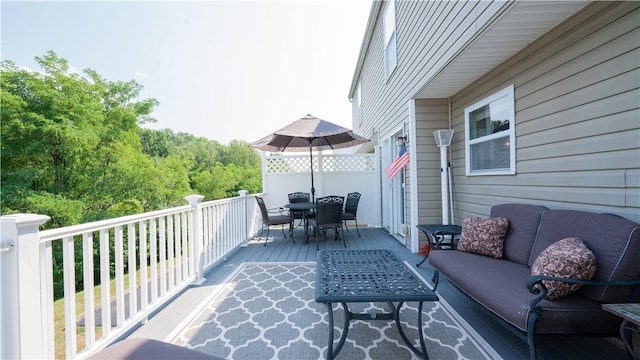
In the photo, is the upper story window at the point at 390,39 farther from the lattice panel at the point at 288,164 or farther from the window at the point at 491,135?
the lattice panel at the point at 288,164

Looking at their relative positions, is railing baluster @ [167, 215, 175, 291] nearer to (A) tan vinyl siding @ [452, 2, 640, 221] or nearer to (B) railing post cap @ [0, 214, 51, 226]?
(B) railing post cap @ [0, 214, 51, 226]

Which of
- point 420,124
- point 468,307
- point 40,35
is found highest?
point 40,35

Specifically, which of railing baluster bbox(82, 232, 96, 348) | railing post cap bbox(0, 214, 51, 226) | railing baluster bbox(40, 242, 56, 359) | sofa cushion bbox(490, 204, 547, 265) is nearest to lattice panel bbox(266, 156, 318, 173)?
sofa cushion bbox(490, 204, 547, 265)

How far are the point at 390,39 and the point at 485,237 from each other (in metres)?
4.65

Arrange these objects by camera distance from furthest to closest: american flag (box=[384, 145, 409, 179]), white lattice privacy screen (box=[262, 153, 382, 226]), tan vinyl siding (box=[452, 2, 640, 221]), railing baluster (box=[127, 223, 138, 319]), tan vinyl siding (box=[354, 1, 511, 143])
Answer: white lattice privacy screen (box=[262, 153, 382, 226]) → american flag (box=[384, 145, 409, 179]) → tan vinyl siding (box=[354, 1, 511, 143]) → railing baluster (box=[127, 223, 138, 319]) → tan vinyl siding (box=[452, 2, 640, 221])

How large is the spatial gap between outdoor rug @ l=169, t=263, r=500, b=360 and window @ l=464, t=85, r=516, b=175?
181 cm

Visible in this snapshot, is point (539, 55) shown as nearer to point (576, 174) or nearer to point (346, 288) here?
point (576, 174)

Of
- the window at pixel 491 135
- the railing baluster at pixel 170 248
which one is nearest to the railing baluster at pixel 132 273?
the railing baluster at pixel 170 248

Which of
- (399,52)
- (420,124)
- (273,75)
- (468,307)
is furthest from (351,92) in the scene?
(468,307)

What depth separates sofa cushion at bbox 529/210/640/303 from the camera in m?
1.60

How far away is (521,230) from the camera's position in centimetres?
251

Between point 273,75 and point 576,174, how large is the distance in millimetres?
12251

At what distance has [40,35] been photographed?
8.47m

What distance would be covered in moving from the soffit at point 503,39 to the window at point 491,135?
0.38 meters
